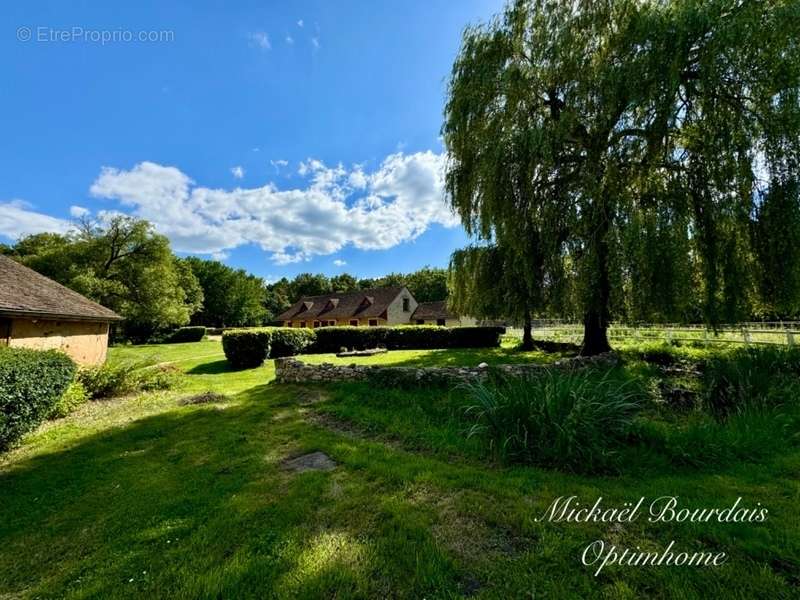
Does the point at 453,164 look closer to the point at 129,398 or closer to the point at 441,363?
the point at 441,363

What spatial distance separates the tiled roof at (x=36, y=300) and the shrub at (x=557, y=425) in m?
10.5

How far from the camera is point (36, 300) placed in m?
9.47

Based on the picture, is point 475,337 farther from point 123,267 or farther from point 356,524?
point 123,267

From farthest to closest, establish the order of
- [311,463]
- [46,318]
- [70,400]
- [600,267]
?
1. [46,318]
2. [600,267]
3. [70,400]
4. [311,463]

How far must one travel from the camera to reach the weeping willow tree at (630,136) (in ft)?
25.6

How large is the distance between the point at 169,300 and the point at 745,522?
1246 inches

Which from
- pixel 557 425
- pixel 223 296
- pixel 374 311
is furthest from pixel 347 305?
pixel 557 425

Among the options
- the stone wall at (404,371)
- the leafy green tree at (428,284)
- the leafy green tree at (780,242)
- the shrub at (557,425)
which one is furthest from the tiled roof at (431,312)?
the shrub at (557,425)

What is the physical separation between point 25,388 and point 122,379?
440 centimetres

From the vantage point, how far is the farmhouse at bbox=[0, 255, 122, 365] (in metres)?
8.30

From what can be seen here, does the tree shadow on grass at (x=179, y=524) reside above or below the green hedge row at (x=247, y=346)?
below

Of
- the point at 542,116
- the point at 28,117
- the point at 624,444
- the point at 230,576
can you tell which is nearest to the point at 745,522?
the point at 624,444

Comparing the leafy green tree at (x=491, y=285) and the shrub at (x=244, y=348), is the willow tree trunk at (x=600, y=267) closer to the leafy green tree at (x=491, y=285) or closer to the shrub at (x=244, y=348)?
the leafy green tree at (x=491, y=285)

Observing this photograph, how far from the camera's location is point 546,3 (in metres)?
10.5
